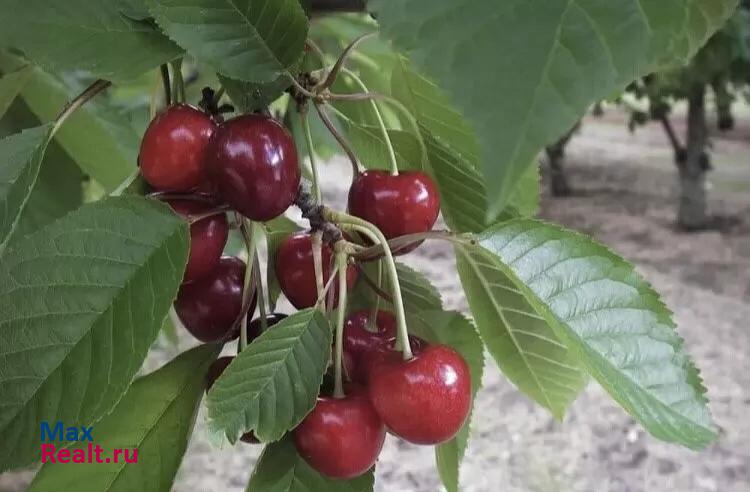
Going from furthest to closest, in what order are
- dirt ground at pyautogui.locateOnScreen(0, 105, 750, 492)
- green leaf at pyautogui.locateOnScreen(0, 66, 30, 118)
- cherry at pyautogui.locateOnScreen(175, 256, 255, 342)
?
dirt ground at pyautogui.locateOnScreen(0, 105, 750, 492) → green leaf at pyautogui.locateOnScreen(0, 66, 30, 118) → cherry at pyautogui.locateOnScreen(175, 256, 255, 342)

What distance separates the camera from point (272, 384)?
1.10ft

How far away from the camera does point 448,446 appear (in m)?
0.47

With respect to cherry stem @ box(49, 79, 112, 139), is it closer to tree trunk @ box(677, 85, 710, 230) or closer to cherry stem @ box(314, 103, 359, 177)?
cherry stem @ box(314, 103, 359, 177)

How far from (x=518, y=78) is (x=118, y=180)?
0.48 meters

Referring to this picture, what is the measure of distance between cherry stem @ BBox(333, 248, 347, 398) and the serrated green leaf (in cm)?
10

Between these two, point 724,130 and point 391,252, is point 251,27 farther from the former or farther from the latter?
point 724,130

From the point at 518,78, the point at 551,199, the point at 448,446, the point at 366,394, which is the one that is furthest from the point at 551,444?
the point at 551,199

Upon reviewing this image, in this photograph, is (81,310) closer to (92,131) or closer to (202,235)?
(202,235)

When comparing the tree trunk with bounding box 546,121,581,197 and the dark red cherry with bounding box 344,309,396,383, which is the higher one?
the dark red cherry with bounding box 344,309,396,383

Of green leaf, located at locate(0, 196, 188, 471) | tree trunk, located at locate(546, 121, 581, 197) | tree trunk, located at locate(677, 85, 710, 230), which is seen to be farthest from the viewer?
tree trunk, located at locate(546, 121, 581, 197)

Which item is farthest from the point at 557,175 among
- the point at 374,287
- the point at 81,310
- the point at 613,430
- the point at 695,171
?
the point at 81,310

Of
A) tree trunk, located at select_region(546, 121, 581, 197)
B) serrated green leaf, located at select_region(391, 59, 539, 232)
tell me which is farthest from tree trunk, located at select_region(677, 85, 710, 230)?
serrated green leaf, located at select_region(391, 59, 539, 232)

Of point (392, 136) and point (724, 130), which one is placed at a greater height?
point (392, 136)

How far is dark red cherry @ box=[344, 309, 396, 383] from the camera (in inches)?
16.0
